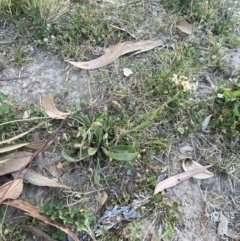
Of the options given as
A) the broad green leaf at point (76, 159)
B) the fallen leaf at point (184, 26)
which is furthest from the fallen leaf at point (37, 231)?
the fallen leaf at point (184, 26)

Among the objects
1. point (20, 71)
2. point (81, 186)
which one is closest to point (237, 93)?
point (81, 186)

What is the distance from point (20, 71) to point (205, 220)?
1.08 metres

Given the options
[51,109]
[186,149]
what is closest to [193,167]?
[186,149]

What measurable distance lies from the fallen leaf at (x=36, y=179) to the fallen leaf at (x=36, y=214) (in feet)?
0.31

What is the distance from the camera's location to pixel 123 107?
→ 6.53 feet

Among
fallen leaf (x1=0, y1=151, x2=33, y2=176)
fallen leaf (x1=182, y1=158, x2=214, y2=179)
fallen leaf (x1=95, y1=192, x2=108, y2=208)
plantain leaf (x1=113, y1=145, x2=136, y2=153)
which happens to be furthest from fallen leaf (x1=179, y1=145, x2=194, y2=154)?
fallen leaf (x1=0, y1=151, x2=33, y2=176)

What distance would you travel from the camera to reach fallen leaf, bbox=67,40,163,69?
2113mm

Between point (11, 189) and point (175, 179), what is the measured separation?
676mm

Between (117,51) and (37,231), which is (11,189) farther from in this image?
(117,51)

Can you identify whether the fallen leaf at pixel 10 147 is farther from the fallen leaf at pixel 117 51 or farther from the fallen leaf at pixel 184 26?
the fallen leaf at pixel 184 26

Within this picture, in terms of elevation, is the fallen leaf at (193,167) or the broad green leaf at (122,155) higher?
the broad green leaf at (122,155)

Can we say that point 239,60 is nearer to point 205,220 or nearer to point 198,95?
point 198,95

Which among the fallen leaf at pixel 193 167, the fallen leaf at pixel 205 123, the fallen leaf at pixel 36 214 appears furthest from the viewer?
the fallen leaf at pixel 205 123

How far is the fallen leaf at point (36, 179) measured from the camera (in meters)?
1.77
